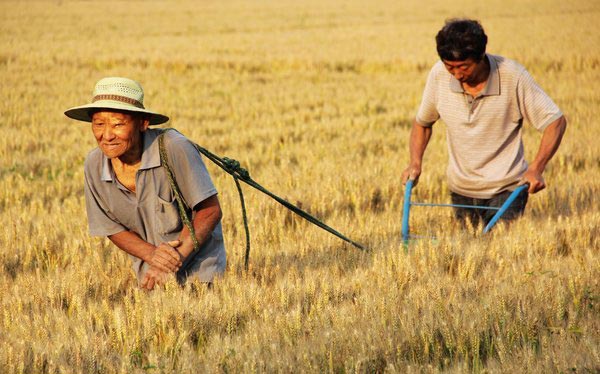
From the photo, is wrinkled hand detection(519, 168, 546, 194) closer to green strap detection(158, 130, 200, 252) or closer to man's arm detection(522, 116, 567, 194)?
man's arm detection(522, 116, 567, 194)

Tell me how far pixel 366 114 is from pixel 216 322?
9758 mm

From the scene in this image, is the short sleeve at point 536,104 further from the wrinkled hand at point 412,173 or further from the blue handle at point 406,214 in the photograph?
the blue handle at point 406,214

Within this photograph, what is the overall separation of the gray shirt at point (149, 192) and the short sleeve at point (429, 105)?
2.14m

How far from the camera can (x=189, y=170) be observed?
3.83 m

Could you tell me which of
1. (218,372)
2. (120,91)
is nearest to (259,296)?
(218,372)

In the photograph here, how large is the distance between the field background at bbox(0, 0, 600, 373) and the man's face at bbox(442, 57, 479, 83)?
3.66 feet

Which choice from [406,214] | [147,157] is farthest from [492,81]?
[147,157]

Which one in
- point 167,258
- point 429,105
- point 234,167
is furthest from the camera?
point 429,105

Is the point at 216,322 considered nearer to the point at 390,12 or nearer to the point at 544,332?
the point at 544,332

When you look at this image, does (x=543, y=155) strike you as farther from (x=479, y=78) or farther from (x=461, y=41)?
(x=461, y=41)

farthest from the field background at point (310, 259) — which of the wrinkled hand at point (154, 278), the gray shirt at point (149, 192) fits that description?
the gray shirt at point (149, 192)

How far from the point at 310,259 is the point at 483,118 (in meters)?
1.53

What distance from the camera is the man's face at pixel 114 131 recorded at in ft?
12.1

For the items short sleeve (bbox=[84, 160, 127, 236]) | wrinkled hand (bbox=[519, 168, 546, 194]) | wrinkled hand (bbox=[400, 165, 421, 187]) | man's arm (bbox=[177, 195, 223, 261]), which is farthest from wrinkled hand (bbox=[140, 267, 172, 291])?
wrinkled hand (bbox=[519, 168, 546, 194])
